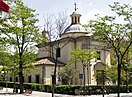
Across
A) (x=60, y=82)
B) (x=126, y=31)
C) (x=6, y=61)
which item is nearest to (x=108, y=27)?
(x=126, y=31)

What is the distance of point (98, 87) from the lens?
32.8 m

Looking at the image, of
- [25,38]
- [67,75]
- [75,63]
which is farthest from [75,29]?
[25,38]

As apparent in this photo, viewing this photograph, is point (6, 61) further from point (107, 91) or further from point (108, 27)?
point (107, 91)

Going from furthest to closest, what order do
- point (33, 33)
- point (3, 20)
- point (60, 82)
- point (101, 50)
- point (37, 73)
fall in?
1. point (101, 50)
2. point (37, 73)
3. point (60, 82)
4. point (33, 33)
5. point (3, 20)

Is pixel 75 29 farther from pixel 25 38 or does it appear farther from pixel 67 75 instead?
pixel 25 38

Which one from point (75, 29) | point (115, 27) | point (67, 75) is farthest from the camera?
point (75, 29)

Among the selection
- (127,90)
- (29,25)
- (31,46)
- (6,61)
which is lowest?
(127,90)

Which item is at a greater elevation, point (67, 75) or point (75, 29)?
point (75, 29)

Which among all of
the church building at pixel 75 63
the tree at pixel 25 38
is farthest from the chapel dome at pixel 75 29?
the tree at pixel 25 38

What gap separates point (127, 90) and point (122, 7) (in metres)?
18.2

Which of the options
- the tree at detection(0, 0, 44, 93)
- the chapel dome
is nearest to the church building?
the chapel dome

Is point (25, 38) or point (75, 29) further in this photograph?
point (75, 29)

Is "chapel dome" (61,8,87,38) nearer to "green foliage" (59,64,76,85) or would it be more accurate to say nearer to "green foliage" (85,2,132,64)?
"green foliage" (59,64,76,85)

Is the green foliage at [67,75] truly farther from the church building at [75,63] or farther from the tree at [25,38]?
the tree at [25,38]
